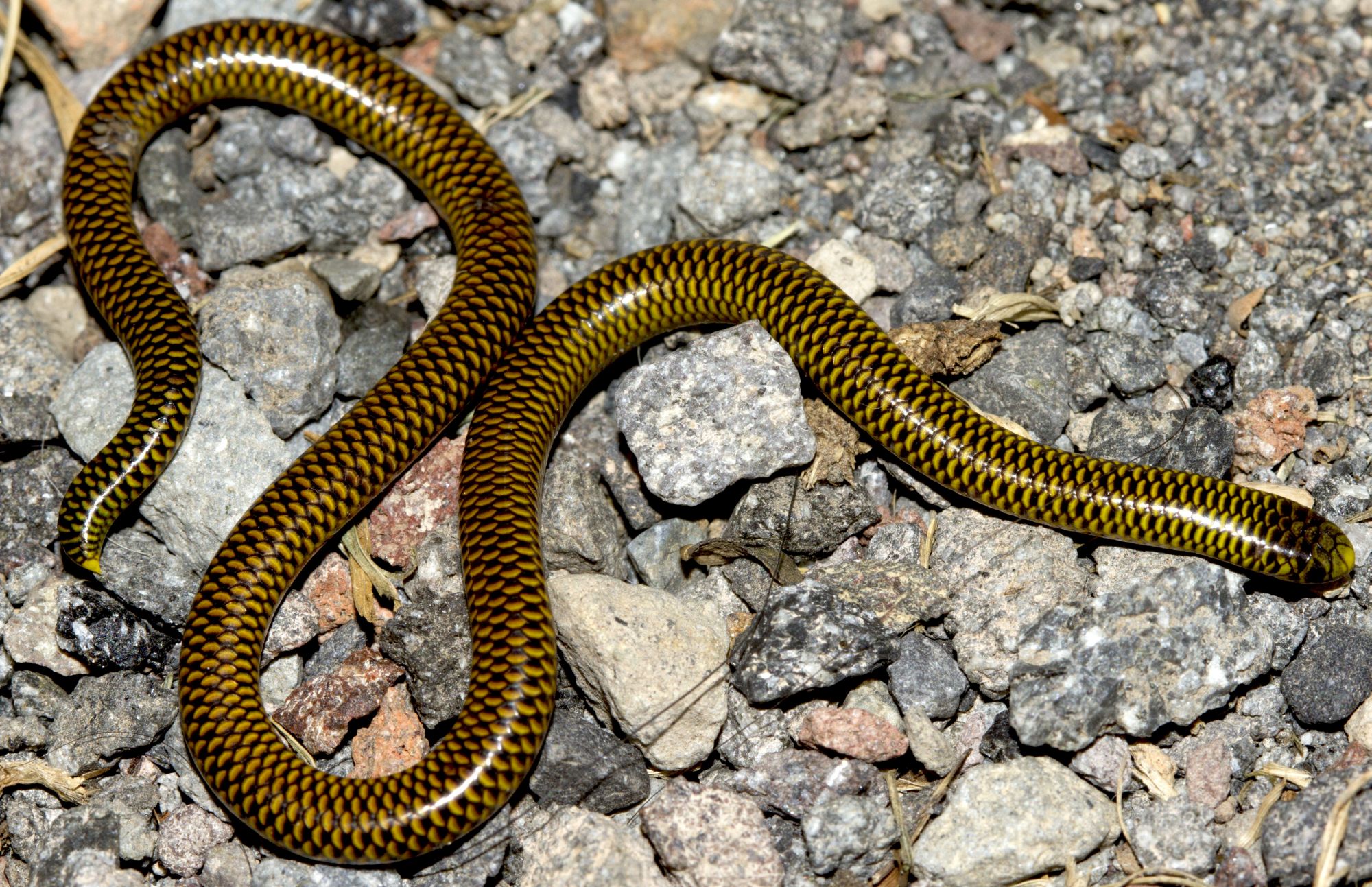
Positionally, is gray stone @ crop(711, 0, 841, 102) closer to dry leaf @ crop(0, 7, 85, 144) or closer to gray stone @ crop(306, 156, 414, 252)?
gray stone @ crop(306, 156, 414, 252)

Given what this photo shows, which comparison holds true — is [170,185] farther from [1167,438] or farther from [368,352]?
[1167,438]

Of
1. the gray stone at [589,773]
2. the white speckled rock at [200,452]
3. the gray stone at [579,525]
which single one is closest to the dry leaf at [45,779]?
the white speckled rock at [200,452]

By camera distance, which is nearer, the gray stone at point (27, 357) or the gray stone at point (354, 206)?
the gray stone at point (27, 357)

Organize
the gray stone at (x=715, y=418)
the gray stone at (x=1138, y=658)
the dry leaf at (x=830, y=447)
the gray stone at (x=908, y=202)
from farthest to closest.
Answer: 1. the gray stone at (x=908, y=202)
2. the dry leaf at (x=830, y=447)
3. the gray stone at (x=715, y=418)
4. the gray stone at (x=1138, y=658)

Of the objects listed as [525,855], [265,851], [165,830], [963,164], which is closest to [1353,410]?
[963,164]

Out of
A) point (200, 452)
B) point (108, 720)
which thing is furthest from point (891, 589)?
point (108, 720)

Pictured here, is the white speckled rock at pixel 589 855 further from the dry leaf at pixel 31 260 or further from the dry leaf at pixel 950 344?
the dry leaf at pixel 31 260

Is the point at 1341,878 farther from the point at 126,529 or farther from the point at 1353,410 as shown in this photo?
the point at 126,529

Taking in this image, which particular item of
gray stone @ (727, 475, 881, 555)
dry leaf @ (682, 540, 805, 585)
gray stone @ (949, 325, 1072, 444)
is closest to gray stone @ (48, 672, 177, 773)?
dry leaf @ (682, 540, 805, 585)
